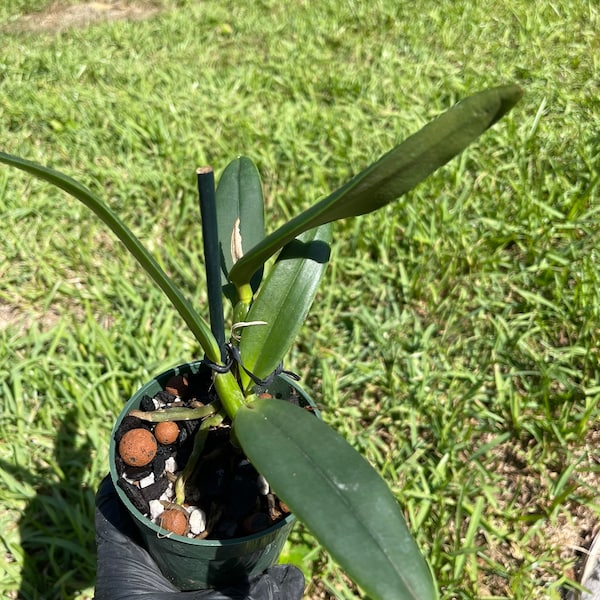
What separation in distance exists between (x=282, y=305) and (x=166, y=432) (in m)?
0.26

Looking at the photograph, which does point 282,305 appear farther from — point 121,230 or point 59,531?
point 59,531

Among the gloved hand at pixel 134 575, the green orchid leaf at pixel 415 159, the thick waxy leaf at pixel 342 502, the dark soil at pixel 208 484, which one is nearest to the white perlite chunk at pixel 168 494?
the dark soil at pixel 208 484

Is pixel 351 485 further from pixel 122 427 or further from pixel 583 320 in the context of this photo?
pixel 583 320

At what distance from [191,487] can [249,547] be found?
13 cm

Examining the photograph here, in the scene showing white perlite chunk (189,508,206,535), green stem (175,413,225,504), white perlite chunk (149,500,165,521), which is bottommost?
white perlite chunk (189,508,206,535)

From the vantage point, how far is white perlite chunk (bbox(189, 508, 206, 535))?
2.75 feet

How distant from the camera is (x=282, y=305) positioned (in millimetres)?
856

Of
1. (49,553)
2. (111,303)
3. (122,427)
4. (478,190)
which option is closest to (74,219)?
(111,303)

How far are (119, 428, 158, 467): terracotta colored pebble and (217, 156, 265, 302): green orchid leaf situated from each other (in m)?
0.27

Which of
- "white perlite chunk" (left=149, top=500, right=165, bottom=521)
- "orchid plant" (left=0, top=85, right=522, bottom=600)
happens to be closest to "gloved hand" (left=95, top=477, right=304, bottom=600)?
"white perlite chunk" (left=149, top=500, right=165, bottom=521)

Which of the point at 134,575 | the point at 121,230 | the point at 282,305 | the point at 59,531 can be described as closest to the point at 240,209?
the point at 282,305

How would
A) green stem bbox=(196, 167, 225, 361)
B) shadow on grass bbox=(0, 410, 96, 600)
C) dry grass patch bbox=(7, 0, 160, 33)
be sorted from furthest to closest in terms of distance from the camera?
dry grass patch bbox=(7, 0, 160, 33) < shadow on grass bbox=(0, 410, 96, 600) < green stem bbox=(196, 167, 225, 361)

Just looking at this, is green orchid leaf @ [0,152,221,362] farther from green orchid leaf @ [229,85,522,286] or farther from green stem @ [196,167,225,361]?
green orchid leaf @ [229,85,522,286]

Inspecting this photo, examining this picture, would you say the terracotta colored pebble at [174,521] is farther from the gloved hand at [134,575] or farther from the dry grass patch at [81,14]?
the dry grass patch at [81,14]
